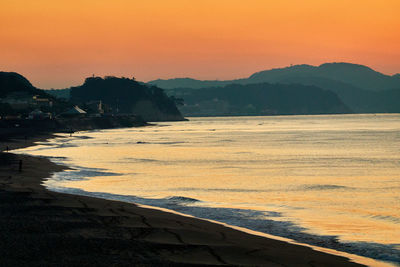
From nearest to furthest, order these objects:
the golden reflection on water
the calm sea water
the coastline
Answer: the coastline → the calm sea water → the golden reflection on water

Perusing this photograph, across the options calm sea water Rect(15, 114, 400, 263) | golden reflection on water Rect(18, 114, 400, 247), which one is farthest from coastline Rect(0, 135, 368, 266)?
golden reflection on water Rect(18, 114, 400, 247)

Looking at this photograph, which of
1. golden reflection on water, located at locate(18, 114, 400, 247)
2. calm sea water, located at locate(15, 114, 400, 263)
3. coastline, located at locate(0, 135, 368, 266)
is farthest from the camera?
golden reflection on water, located at locate(18, 114, 400, 247)

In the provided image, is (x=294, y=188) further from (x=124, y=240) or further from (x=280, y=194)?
(x=124, y=240)

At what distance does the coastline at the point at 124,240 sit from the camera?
45.3 ft

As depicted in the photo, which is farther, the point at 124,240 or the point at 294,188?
the point at 294,188

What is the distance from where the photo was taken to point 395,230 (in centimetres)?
2103

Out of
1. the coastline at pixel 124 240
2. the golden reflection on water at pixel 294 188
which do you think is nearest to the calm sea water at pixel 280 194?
the golden reflection on water at pixel 294 188

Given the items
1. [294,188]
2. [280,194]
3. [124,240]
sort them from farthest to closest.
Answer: [294,188] → [280,194] → [124,240]

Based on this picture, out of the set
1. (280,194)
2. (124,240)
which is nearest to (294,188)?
(280,194)

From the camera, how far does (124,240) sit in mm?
15961

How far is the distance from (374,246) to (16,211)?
12.4m

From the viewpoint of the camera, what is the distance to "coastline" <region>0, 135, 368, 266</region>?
13.8 m

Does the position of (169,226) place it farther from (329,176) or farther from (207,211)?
(329,176)

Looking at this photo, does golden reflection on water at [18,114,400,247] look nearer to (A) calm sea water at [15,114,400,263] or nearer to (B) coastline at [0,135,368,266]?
(A) calm sea water at [15,114,400,263]
